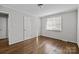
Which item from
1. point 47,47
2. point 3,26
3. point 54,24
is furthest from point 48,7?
point 3,26

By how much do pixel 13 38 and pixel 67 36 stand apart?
1937mm

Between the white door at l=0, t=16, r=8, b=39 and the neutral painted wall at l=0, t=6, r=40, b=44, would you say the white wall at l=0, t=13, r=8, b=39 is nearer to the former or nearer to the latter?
the white door at l=0, t=16, r=8, b=39

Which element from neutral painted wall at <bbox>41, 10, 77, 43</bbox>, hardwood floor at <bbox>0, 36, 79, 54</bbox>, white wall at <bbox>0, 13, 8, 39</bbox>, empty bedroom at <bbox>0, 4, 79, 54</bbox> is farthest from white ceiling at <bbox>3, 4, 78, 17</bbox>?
white wall at <bbox>0, 13, 8, 39</bbox>

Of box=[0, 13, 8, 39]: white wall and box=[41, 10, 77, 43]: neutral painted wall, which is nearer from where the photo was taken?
box=[41, 10, 77, 43]: neutral painted wall

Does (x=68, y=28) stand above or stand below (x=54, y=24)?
below

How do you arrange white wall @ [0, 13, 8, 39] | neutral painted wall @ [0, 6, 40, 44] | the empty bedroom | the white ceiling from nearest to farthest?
the white ceiling
the empty bedroom
neutral painted wall @ [0, 6, 40, 44]
white wall @ [0, 13, 8, 39]

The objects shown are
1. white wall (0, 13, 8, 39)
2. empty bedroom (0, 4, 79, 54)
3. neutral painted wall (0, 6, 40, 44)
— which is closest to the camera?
empty bedroom (0, 4, 79, 54)

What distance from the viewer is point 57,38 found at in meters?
2.03

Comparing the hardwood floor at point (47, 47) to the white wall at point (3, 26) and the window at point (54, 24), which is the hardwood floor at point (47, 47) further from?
the white wall at point (3, 26)

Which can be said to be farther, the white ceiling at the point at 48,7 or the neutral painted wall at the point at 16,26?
the neutral painted wall at the point at 16,26

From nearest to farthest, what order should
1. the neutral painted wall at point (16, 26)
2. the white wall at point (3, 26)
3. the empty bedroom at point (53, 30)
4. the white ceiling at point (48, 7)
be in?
the white ceiling at point (48, 7) < the empty bedroom at point (53, 30) < the neutral painted wall at point (16, 26) < the white wall at point (3, 26)

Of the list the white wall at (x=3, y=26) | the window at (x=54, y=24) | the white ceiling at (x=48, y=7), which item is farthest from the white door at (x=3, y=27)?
the window at (x=54, y=24)

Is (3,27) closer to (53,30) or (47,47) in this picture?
(47,47)
